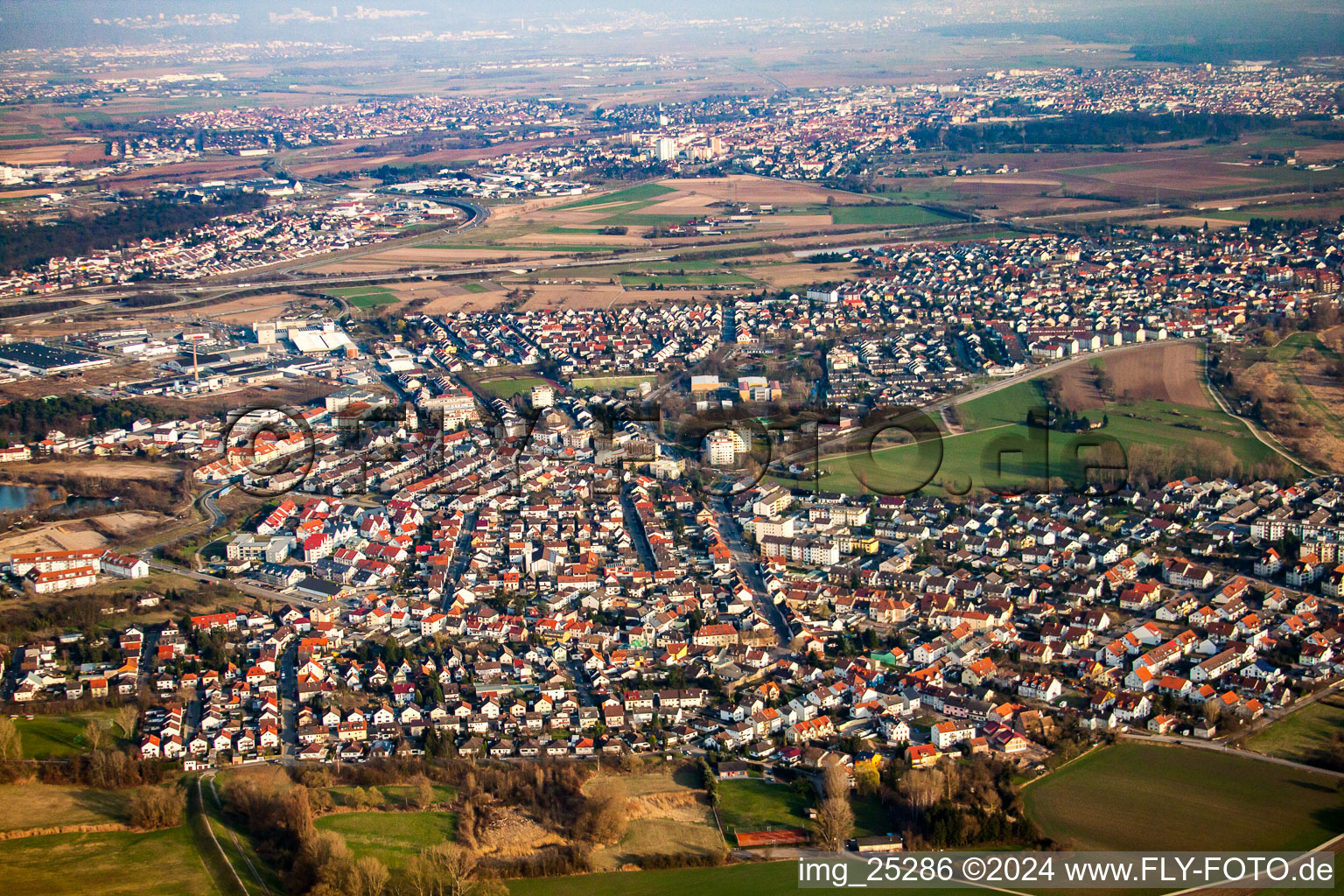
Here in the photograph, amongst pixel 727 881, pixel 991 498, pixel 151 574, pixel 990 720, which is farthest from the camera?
pixel 991 498

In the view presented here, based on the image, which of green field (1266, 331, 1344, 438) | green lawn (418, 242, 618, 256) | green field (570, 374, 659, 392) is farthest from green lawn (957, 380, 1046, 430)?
green lawn (418, 242, 618, 256)

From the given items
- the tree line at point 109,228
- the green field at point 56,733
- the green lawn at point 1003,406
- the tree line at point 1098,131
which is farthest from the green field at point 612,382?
the tree line at point 1098,131

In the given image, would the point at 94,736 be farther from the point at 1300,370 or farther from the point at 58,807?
the point at 1300,370

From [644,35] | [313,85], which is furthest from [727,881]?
[644,35]

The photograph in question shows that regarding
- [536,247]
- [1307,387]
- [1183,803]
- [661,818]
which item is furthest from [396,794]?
[536,247]

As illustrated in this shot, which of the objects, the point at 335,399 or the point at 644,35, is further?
the point at 644,35

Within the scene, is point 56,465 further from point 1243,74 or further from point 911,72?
point 911,72

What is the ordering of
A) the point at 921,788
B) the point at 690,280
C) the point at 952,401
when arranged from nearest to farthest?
the point at 921,788, the point at 952,401, the point at 690,280
